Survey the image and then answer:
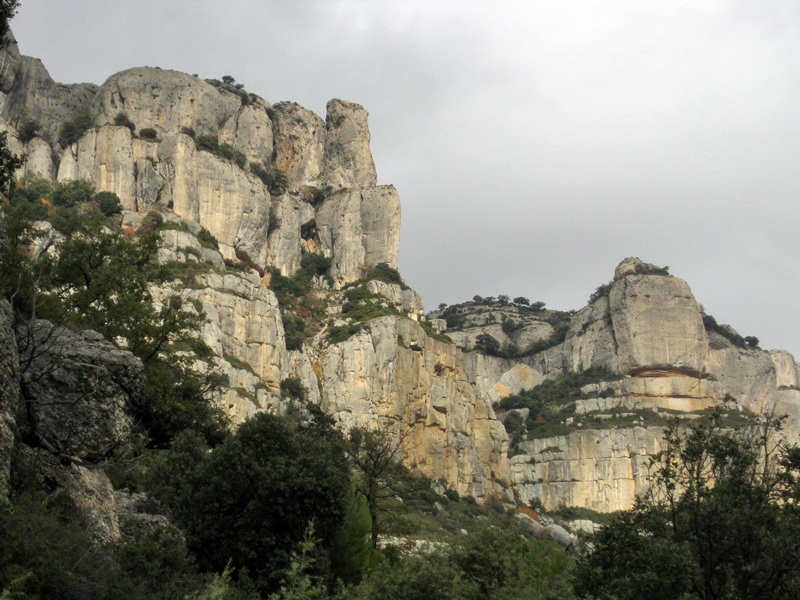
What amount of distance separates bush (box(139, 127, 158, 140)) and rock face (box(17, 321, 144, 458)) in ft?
245

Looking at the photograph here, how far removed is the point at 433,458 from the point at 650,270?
47.9 meters

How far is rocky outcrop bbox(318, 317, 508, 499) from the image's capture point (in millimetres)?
77062

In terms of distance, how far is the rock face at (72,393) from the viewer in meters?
16.4

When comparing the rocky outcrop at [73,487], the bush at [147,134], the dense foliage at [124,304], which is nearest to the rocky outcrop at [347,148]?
the bush at [147,134]

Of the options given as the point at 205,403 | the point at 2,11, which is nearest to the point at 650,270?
the point at 205,403

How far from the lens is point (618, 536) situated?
896 inches

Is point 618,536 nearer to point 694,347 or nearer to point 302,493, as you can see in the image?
point 302,493

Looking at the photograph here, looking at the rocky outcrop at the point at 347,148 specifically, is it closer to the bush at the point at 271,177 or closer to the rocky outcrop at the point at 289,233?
the bush at the point at 271,177

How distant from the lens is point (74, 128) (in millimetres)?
88375

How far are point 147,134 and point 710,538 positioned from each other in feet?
251

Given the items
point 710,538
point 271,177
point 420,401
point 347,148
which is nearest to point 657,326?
point 420,401

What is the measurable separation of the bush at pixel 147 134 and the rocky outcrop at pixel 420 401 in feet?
93.6

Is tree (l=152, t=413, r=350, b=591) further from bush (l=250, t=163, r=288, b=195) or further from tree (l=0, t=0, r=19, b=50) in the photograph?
bush (l=250, t=163, r=288, b=195)

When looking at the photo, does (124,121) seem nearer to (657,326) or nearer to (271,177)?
(271,177)
